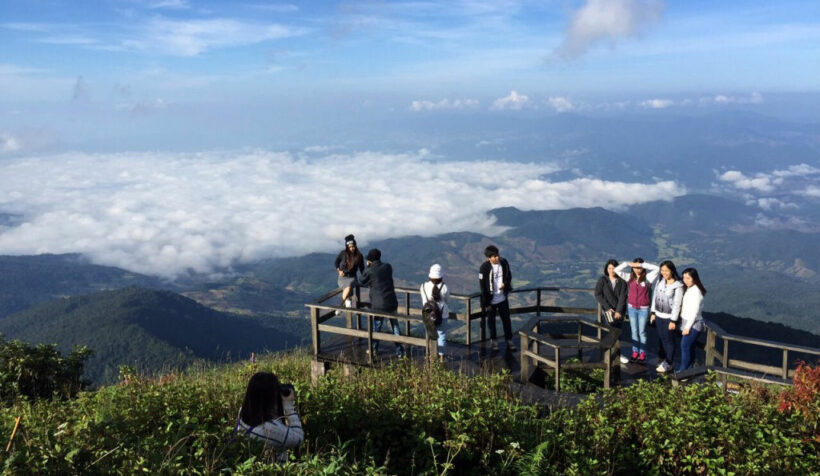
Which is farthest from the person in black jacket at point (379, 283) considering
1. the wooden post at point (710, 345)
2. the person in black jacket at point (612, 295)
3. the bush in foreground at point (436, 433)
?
the wooden post at point (710, 345)

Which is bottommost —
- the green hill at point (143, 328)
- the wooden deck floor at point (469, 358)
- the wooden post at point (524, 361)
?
the green hill at point (143, 328)

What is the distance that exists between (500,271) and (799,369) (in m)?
5.55

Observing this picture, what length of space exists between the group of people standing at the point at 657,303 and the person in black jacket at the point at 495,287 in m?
1.77

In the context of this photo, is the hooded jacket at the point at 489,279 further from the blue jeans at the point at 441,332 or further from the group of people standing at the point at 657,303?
the group of people standing at the point at 657,303

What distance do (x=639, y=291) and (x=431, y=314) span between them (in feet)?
13.1

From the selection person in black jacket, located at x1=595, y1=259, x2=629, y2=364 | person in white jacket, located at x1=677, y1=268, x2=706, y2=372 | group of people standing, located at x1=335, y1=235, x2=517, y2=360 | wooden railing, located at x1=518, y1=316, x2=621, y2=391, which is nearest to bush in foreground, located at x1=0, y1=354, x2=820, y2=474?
wooden railing, located at x1=518, y1=316, x2=621, y2=391

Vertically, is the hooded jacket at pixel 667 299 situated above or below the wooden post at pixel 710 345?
above

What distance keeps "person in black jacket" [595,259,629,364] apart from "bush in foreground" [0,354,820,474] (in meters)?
3.78

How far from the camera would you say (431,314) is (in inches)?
389

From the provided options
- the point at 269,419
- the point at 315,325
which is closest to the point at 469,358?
the point at 315,325

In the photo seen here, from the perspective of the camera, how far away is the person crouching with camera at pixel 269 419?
4898 millimetres

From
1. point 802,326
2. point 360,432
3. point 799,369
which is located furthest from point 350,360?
point 802,326

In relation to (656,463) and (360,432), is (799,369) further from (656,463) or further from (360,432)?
(360,432)

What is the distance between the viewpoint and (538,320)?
33.4 ft
